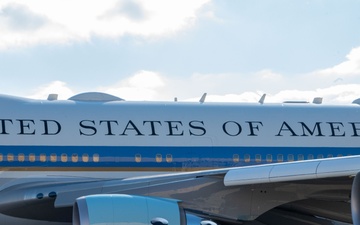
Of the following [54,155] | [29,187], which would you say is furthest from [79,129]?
[29,187]

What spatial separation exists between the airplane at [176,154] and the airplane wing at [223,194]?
2cm

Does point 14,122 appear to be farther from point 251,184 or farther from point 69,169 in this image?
point 251,184

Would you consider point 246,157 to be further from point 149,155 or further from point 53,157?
point 53,157

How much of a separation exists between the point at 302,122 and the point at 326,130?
0.70 metres

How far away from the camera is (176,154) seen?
15820 millimetres

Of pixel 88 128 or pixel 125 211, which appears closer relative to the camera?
pixel 125 211

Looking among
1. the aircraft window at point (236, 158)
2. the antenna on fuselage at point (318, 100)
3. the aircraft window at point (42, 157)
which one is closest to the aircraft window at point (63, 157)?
the aircraft window at point (42, 157)

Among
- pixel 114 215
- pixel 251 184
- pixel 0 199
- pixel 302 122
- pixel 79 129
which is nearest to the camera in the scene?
pixel 114 215

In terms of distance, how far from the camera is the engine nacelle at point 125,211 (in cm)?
1053

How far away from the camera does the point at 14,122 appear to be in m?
15.3

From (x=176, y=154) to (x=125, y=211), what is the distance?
5265 mm

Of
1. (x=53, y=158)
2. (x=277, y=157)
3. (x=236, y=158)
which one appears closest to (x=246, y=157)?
(x=236, y=158)

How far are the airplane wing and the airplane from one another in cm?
2

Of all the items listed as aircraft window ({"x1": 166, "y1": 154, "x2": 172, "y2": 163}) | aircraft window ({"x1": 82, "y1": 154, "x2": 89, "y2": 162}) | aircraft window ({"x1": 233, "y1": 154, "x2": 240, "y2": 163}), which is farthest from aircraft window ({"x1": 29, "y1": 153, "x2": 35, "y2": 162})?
aircraft window ({"x1": 233, "y1": 154, "x2": 240, "y2": 163})
